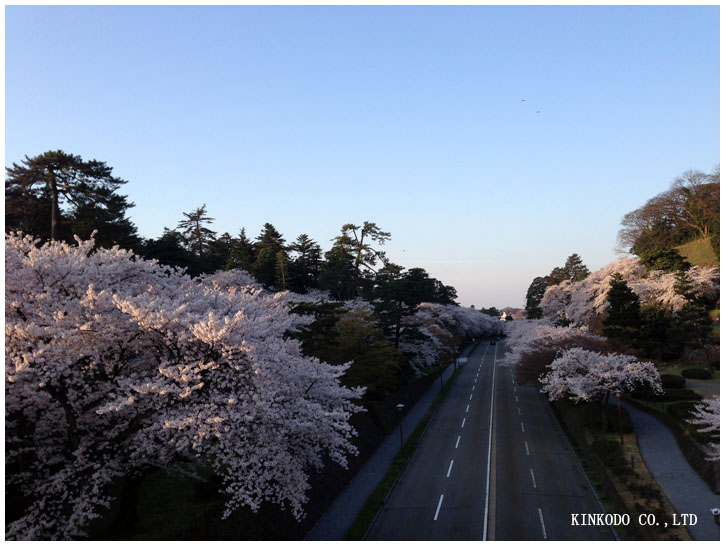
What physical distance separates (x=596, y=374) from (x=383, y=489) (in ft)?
55.0

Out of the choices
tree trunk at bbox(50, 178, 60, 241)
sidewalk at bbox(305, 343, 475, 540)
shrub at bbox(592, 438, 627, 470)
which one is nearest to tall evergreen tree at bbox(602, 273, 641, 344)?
shrub at bbox(592, 438, 627, 470)

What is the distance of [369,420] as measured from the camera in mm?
35344

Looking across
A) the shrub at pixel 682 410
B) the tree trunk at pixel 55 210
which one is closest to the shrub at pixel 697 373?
the shrub at pixel 682 410

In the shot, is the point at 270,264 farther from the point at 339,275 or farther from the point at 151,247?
the point at 151,247

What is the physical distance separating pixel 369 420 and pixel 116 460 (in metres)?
22.6

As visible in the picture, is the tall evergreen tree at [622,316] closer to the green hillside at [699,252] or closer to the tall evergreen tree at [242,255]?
the green hillside at [699,252]

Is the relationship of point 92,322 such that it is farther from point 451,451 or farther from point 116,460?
point 451,451

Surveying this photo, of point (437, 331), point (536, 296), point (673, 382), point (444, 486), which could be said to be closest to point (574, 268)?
point (536, 296)

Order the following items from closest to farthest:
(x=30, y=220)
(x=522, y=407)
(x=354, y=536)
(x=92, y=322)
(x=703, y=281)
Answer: (x=92, y=322), (x=354, y=536), (x=30, y=220), (x=522, y=407), (x=703, y=281)

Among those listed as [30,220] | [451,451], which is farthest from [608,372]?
[30,220]

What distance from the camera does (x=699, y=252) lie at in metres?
68.4

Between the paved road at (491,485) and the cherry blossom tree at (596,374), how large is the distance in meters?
3.85

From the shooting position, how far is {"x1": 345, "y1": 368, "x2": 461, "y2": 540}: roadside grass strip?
21656mm

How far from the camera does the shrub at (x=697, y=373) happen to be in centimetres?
4234
